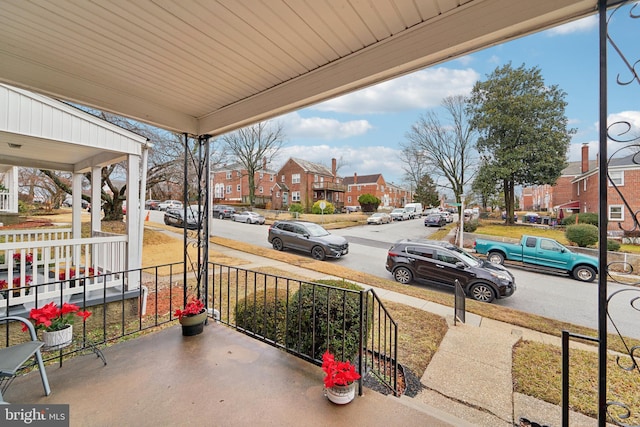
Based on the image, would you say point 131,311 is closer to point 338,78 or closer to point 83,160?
point 83,160

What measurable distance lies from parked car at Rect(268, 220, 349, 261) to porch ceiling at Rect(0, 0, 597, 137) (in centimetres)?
789

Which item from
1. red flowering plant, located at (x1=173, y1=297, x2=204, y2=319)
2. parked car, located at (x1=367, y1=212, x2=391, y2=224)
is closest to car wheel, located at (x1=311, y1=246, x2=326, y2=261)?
red flowering plant, located at (x1=173, y1=297, x2=204, y2=319)

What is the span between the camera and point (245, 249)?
11.1 meters

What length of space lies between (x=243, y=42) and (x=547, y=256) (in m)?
11.1

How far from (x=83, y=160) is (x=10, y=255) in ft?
9.26

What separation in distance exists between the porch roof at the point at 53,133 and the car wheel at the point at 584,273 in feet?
40.2

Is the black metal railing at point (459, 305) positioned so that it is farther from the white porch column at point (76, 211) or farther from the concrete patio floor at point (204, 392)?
the white porch column at point (76, 211)

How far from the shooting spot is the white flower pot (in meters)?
2.37

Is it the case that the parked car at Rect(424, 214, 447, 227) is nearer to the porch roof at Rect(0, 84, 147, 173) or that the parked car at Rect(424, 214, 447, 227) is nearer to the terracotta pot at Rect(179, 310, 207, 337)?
the porch roof at Rect(0, 84, 147, 173)

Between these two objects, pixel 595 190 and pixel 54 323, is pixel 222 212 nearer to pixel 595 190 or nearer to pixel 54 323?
pixel 54 323

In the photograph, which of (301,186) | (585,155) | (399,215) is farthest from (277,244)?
(585,155)

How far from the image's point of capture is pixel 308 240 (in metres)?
10.6

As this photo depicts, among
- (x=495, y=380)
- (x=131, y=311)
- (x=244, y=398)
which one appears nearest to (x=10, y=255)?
(x=131, y=311)

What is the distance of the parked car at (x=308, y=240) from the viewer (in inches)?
403
